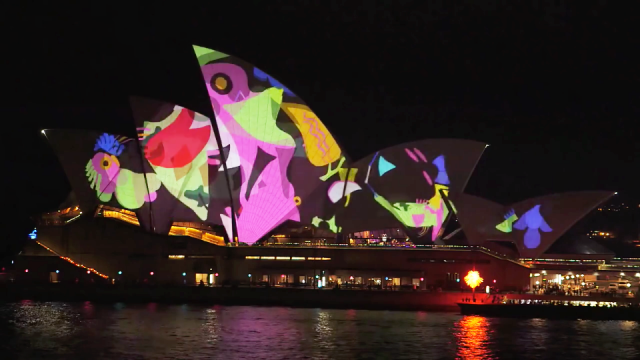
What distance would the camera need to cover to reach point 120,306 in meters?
52.0

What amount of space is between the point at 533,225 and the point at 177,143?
23.1 meters

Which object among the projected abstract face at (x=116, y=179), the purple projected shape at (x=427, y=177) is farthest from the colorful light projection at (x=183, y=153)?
the purple projected shape at (x=427, y=177)

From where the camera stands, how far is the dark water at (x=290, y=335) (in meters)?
33.9

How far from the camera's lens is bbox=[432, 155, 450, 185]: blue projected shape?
2199 inches

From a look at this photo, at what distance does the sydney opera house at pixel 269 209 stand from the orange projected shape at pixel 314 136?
0.23ft

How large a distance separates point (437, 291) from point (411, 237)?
479 cm

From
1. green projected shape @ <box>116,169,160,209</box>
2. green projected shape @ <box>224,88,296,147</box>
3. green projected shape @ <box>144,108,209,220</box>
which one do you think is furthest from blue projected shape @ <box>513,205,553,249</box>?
green projected shape @ <box>116,169,160,209</box>

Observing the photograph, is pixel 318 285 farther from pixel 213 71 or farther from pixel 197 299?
pixel 213 71

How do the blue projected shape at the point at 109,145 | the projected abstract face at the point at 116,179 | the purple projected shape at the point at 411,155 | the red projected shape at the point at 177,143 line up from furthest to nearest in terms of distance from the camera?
the projected abstract face at the point at 116,179, the blue projected shape at the point at 109,145, the red projected shape at the point at 177,143, the purple projected shape at the point at 411,155

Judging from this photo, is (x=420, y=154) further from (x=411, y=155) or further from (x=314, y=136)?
(x=314, y=136)

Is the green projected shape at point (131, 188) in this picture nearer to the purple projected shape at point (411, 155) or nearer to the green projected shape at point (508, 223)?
the purple projected shape at point (411, 155)

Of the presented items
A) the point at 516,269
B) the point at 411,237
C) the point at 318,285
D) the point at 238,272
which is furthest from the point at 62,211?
the point at 516,269

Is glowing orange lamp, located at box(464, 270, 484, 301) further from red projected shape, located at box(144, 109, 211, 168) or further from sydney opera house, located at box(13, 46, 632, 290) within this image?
red projected shape, located at box(144, 109, 211, 168)

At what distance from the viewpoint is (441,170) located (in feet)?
184
